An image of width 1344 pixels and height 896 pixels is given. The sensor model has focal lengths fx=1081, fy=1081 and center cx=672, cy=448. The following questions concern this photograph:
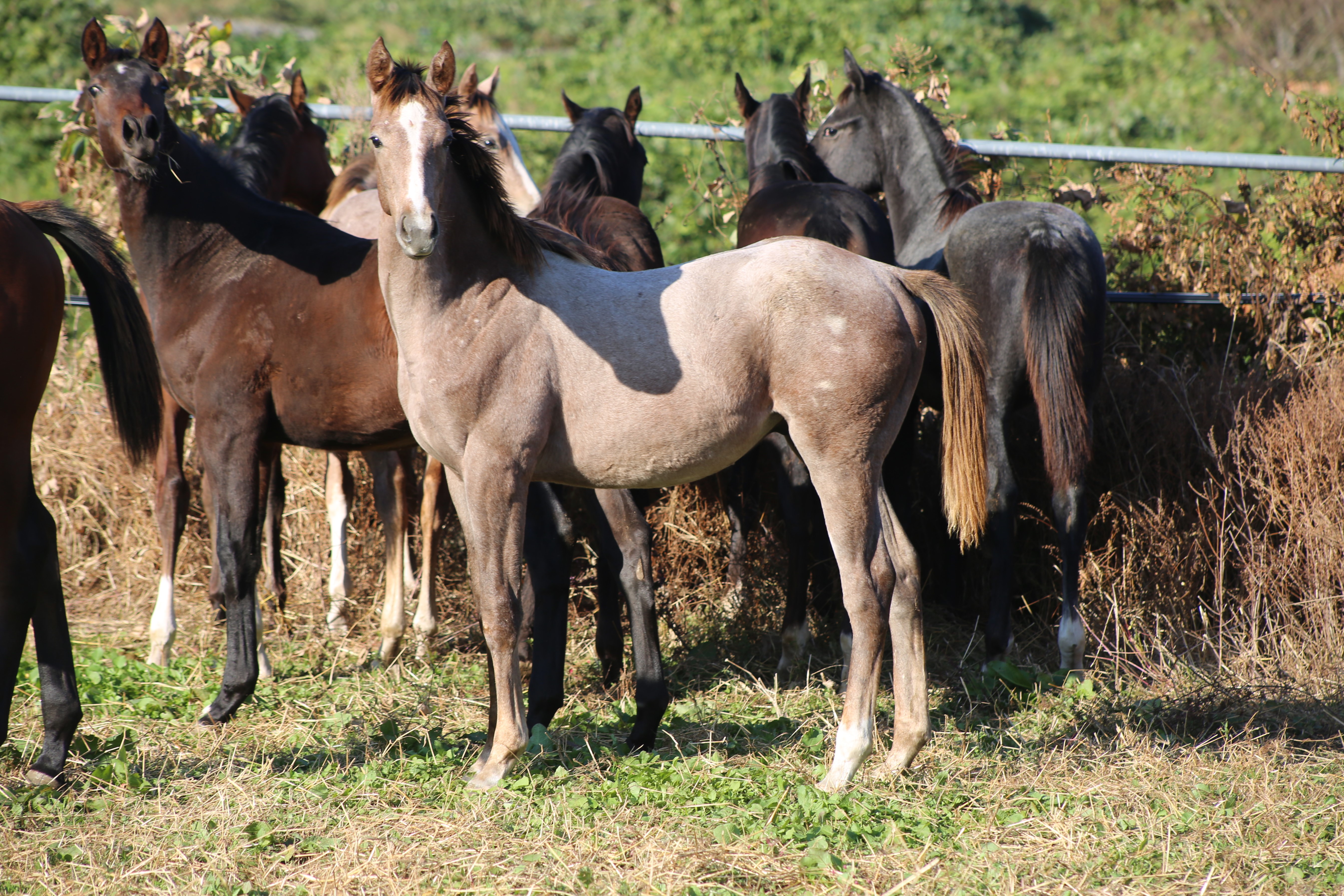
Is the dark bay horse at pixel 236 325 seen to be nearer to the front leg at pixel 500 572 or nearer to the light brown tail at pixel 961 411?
the front leg at pixel 500 572

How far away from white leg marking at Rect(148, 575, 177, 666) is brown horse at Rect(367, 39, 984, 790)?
211 cm

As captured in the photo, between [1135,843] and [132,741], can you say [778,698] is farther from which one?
[132,741]

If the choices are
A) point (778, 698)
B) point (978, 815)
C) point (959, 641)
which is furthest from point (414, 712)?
point (959, 641)

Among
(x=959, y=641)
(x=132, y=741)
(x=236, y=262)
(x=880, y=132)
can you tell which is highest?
(x=880, y=132)

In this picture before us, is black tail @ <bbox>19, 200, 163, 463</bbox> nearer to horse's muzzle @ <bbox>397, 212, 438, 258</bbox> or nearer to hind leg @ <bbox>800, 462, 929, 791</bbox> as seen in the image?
horse's muzzle @ <bbox>397, 212, 438, 258</bbox>

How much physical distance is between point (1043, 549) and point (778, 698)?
1.70 meters

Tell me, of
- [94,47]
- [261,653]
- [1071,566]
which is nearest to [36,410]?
[94,47]

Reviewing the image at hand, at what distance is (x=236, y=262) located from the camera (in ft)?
13.6

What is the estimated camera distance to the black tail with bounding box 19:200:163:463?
11.7 ft

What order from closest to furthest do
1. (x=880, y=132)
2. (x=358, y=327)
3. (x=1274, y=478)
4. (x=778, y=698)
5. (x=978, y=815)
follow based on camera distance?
(x=978, y=815) < (x=358, y=327) < (x=778, y=698) < (x=1274, y=478) < (x=880, y=132)

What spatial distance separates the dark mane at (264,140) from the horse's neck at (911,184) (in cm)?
304

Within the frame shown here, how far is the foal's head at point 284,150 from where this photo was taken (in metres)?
5.18

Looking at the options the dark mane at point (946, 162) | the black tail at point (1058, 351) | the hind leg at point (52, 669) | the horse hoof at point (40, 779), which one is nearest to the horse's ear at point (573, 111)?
the dark mane at point (946, 162)

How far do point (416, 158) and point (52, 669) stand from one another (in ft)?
6.28
